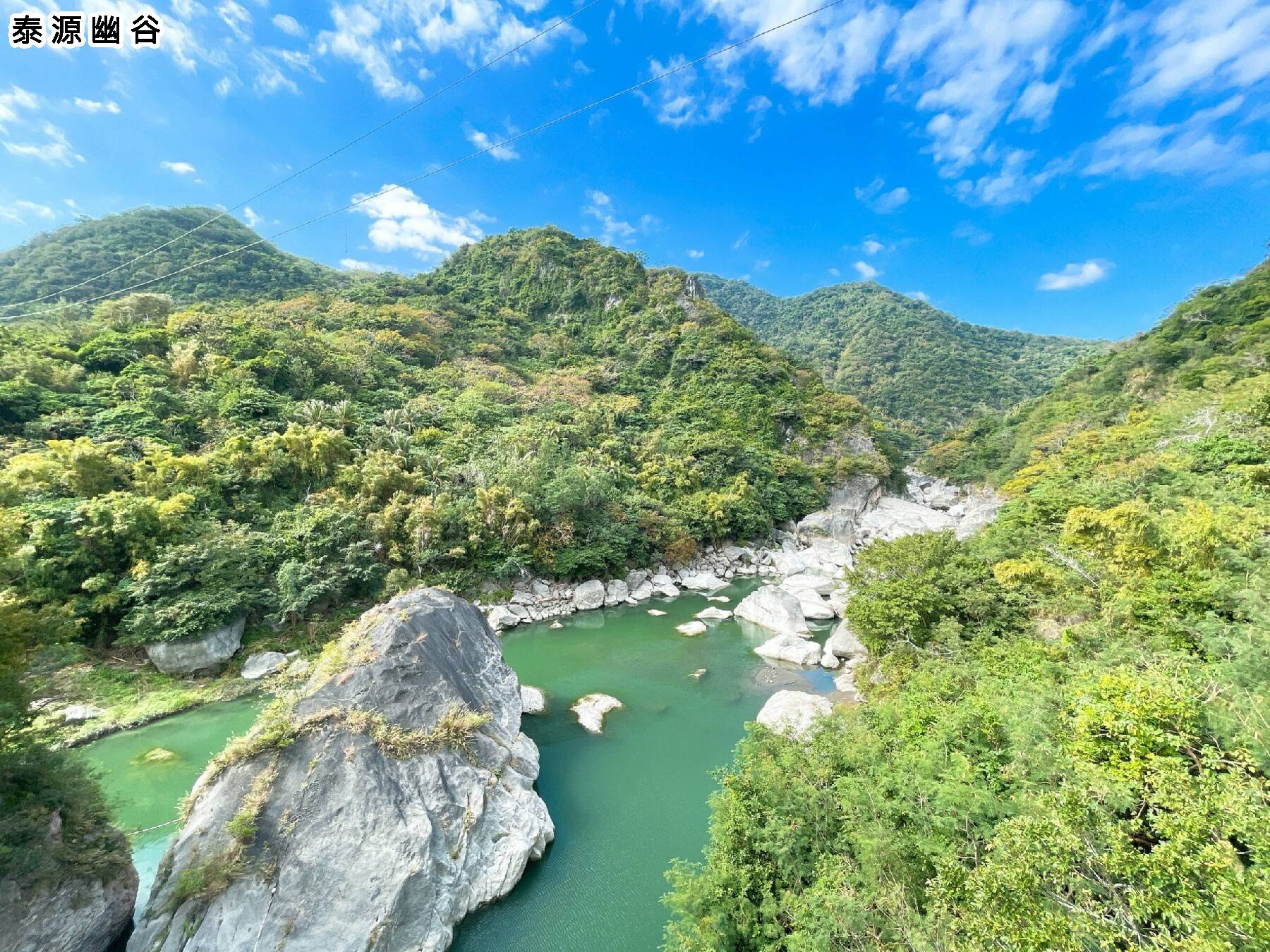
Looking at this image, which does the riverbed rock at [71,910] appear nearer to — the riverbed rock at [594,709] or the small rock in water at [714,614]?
the riverbed rock at [594,709]

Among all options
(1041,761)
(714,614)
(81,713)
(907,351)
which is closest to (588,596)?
(714,614)

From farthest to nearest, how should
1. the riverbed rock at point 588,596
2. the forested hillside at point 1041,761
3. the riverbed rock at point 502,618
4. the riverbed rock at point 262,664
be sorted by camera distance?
the riverbed rock at point 588,596, the riverbed rock at point 502,618, the riverbed rock at point 262,664, the forested hillside at point 1041,761

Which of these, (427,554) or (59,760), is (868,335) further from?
(59,760)

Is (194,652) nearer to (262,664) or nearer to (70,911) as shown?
(262,664)

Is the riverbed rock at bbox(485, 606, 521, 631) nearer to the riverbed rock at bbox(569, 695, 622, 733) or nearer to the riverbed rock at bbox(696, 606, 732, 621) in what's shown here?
the riverbed rock at bbox(569, 695, 622, 733)

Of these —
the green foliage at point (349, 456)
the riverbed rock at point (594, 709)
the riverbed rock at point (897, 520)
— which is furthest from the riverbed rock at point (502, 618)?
the riverbed rock at point (897, 520)

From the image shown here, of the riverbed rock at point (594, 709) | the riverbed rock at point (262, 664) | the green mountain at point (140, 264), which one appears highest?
the green mountain at point (140, 264)
